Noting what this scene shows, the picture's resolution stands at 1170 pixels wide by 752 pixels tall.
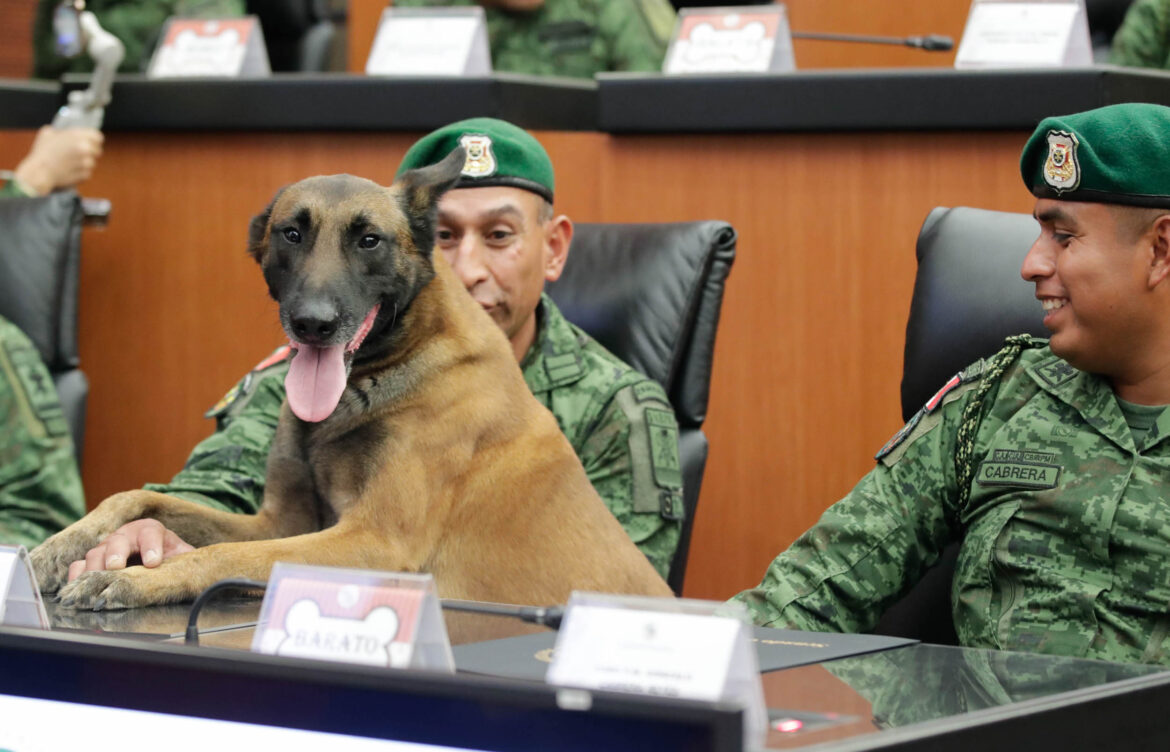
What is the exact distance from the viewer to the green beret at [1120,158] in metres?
1.64

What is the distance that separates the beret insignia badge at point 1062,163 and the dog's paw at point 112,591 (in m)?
1.07

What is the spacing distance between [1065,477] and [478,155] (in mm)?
1042

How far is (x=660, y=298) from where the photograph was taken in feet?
8.28

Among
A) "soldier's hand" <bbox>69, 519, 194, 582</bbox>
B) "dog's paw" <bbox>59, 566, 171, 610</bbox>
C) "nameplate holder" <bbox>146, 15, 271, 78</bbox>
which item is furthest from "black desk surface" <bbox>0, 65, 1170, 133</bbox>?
"dog's paw" <bbox>59, 566, 171, 610</bbox>

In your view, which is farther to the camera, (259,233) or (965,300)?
(965,300)

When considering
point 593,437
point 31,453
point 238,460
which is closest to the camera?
point 238,460

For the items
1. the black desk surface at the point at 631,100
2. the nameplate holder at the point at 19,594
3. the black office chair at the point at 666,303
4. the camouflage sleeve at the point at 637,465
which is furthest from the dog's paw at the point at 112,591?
the black desk surface at the point at 631,100

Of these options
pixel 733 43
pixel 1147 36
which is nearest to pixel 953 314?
pixel 733 43

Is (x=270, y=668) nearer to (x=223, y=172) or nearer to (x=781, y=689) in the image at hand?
(x=781, y=689)

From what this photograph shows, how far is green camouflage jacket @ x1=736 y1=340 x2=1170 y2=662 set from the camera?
5.33 ft

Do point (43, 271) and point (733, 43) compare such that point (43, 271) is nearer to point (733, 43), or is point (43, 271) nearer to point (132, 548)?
point (733, 43)

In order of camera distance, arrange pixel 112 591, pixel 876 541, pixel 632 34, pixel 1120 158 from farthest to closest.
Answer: pixel 632 34
pixel 876 541
pixel 1120 158
pixel 112 591

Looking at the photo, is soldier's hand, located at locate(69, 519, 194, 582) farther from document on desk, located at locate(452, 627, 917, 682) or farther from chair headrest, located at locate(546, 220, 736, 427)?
chair headrest, located at locate(546, 220, 736, 427)

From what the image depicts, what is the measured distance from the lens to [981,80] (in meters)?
2.72
